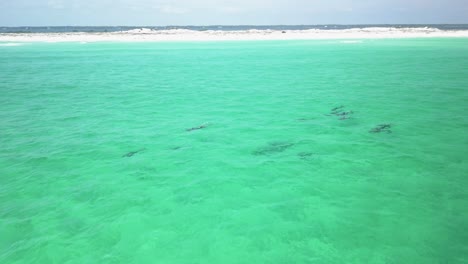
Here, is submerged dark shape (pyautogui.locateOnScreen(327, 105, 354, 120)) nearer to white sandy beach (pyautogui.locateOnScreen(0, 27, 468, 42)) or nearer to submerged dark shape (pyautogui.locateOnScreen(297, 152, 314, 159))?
submerged dark shape (pyautogui.locateOnScreen(297, 152, 314, 159))

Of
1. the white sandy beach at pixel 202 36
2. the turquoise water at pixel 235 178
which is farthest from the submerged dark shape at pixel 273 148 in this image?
the white sandy beach at pixel 202 36

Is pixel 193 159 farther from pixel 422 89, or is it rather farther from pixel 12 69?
pixel 12 69

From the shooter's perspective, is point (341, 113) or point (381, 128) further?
point (341, 113)

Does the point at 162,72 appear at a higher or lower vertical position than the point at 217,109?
higher

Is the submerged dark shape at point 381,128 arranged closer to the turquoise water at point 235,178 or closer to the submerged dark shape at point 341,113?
the turquoise water at point 235,178

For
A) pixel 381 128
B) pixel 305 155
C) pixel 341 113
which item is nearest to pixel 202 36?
pixel 341 113

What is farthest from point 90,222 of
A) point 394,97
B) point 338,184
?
point 394,97

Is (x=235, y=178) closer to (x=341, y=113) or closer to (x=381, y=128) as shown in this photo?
(x=381, y=128)
